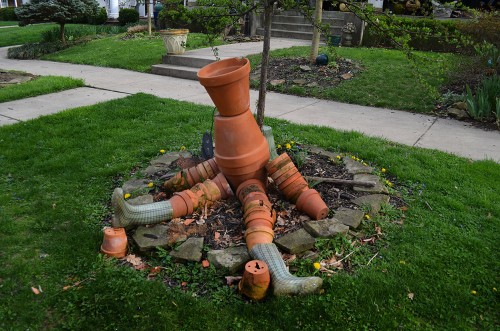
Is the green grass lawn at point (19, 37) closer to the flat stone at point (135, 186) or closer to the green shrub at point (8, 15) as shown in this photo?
the green shrub at point (8, 15)

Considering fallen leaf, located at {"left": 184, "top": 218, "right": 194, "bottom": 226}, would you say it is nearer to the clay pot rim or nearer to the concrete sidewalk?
the clay pot rim

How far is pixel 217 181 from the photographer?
11.0 ft

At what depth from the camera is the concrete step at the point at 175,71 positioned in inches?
347

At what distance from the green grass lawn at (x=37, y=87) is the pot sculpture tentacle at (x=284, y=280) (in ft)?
19.9

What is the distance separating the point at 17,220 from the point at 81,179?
775 mm

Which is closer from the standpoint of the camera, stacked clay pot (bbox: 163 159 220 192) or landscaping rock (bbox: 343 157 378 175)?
stacked clay pot (bbox: 163 159 220 192)

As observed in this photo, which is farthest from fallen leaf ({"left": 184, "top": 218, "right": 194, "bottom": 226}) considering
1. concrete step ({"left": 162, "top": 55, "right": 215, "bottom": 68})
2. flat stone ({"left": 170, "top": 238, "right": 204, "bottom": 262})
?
concrete step ({"left": 162, "top": 55, "right": 215, "bottom": 68})

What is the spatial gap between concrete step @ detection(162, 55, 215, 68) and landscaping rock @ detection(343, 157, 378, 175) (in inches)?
227

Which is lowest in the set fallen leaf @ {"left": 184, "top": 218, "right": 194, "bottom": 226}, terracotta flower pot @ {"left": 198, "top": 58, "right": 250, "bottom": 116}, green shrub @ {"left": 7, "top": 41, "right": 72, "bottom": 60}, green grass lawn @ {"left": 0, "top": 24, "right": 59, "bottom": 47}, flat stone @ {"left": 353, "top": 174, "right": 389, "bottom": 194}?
fallen leaf @ {"left": 184, "top": 218, "right": 194, "bottom": 226}

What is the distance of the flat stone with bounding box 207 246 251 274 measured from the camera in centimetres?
270

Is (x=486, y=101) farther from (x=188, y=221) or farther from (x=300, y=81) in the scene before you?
(x=188, y=221)

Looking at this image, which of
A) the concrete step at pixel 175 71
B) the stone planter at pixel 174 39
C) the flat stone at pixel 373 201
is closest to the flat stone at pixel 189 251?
the flat stone at pixel 373 201

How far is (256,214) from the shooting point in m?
2.89

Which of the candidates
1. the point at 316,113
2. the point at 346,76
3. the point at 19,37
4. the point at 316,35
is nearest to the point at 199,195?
the point at 316,113
